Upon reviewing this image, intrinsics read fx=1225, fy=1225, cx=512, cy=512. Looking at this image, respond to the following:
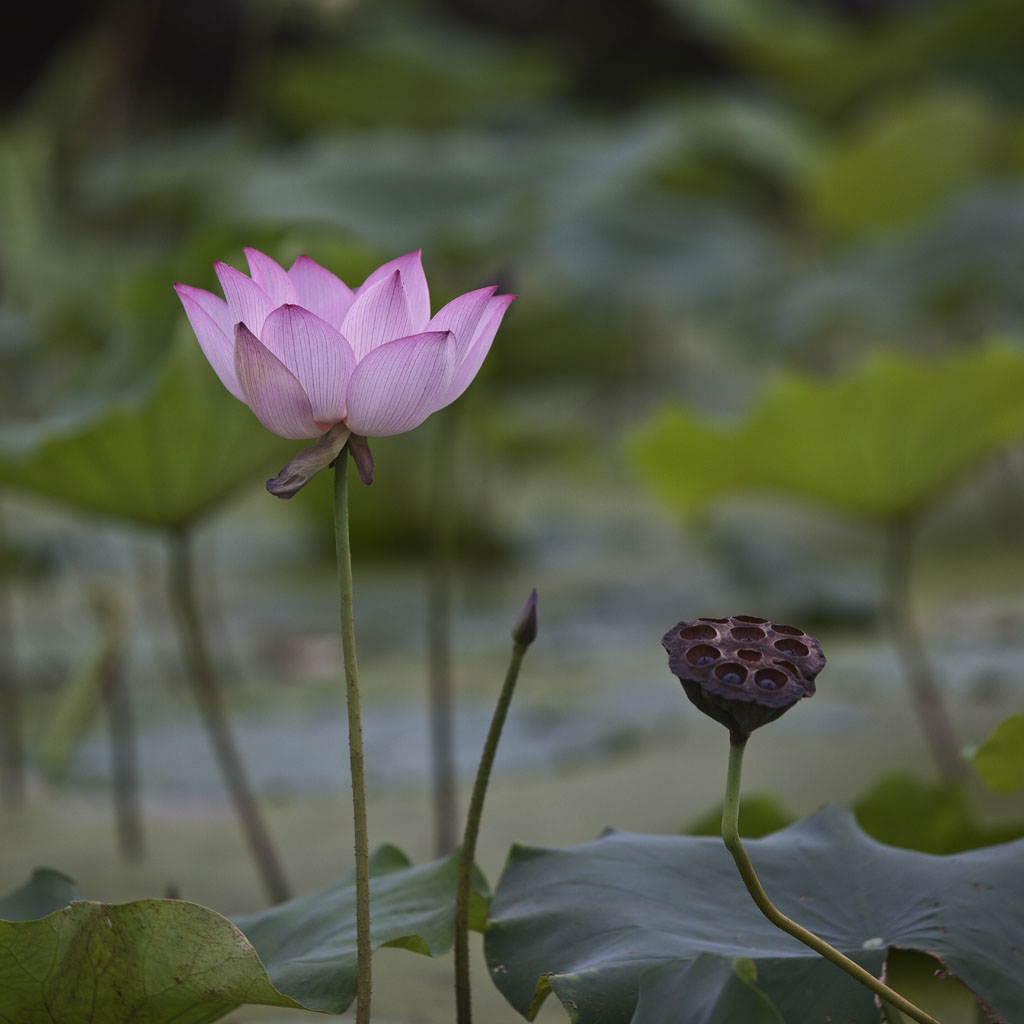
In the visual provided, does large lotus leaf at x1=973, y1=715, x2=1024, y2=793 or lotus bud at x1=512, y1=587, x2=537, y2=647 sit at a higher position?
lotus bud at x1=512, y1=587, x2=537, y2=647

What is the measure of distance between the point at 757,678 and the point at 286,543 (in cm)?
234

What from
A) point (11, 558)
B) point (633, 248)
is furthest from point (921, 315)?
point (11, 558)

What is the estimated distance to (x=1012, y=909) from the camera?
542mm

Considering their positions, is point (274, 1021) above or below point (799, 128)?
below

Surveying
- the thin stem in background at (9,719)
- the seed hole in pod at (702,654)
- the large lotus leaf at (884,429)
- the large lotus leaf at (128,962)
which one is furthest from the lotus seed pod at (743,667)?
the thin stem in background at (9,719)

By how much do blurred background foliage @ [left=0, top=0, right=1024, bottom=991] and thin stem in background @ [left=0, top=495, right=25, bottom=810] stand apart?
3 centimetres

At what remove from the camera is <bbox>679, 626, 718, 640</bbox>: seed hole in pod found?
46cm

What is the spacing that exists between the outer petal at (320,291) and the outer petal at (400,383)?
89 mm

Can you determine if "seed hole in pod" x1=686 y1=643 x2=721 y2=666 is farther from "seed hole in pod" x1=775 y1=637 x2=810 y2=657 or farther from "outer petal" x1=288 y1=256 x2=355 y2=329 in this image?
"outer petal" x1=288 y1=256 x2=355 y2=329

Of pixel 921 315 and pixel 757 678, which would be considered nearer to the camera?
pixel 757 678

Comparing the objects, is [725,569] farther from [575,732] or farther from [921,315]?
[921,315]

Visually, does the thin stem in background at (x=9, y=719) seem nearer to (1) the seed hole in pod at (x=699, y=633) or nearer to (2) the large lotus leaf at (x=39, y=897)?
(2) the large lotus leaf at (x=39, y=897)

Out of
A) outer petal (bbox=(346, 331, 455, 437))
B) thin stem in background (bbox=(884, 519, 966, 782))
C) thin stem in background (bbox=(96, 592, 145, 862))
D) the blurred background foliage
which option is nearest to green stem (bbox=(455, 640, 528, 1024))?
outer petal (bbox=(346, 331, 455, 437))

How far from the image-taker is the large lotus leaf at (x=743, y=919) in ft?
1.65
